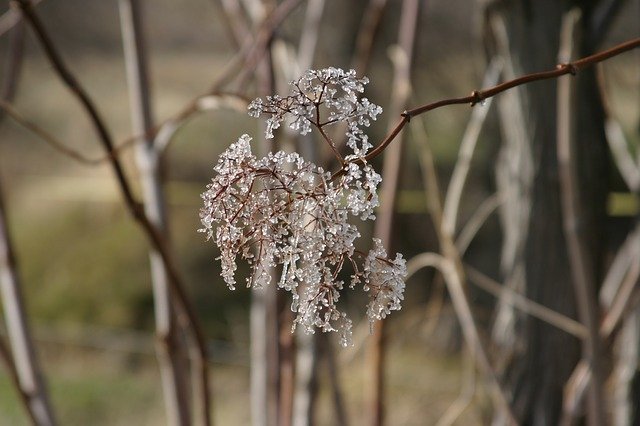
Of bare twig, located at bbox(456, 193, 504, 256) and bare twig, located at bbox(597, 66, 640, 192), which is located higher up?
bare twig, located at bbox(597, 66, 640, 192)

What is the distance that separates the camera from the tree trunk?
669 millimetres

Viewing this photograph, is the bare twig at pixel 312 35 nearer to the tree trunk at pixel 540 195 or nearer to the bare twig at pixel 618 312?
the tree trunk at pixel 540 195

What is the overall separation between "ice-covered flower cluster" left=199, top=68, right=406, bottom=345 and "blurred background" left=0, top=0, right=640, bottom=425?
120 cm

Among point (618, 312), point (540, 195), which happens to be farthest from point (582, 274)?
point (540, 195)

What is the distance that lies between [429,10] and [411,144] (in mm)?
282

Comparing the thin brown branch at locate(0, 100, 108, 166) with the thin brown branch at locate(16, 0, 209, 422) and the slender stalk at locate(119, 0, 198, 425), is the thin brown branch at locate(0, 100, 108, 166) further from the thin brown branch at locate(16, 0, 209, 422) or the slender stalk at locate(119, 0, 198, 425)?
the slender stalk at locate(119, 0, 198, 425)

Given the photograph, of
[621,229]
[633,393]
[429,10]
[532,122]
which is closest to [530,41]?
[532,122]

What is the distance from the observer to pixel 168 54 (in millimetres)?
2109

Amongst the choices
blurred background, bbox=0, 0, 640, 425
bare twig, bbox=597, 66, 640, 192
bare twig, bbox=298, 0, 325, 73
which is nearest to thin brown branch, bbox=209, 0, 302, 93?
bare twig, bbox=298, 0, 325, 73

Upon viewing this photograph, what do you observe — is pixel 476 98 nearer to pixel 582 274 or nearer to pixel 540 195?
pixel 582 274

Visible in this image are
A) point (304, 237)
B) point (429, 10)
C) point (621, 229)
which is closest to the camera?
point (304, 237)

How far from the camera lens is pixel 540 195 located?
28.5 inches

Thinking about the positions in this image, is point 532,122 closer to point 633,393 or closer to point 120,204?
point 633,393

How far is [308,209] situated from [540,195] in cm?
54
